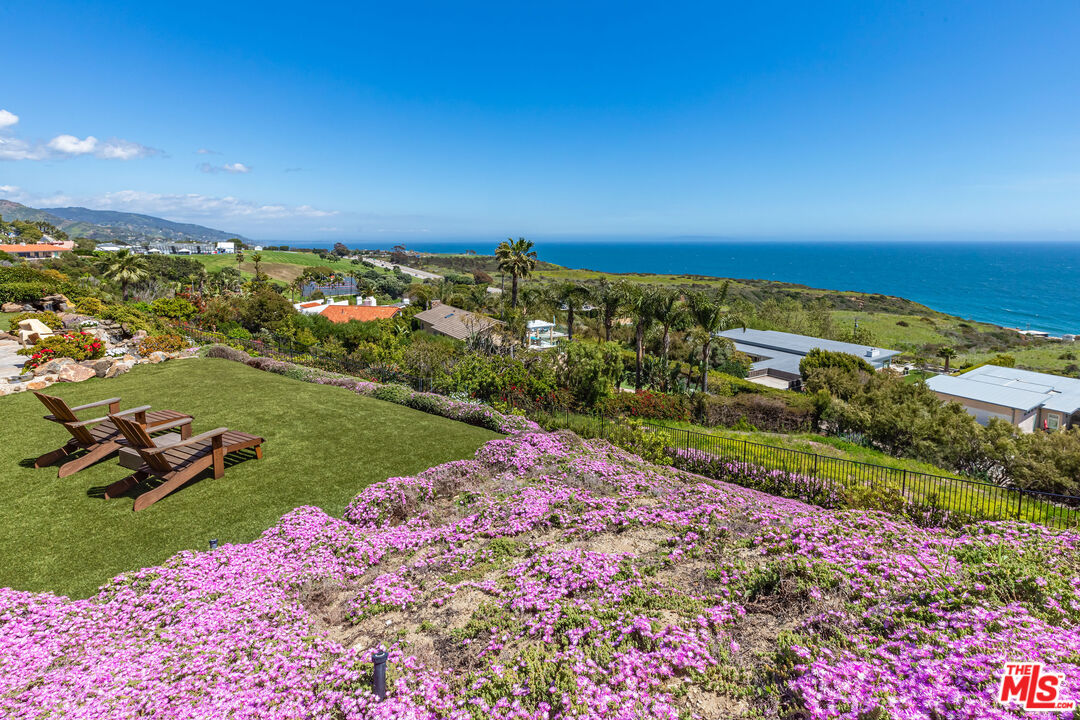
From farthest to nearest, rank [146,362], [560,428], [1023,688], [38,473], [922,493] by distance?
[146,362]
[560,428]
[922,493]
[38,473]
[1023,688]

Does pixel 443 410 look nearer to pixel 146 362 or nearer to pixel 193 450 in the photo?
pixel 193 450

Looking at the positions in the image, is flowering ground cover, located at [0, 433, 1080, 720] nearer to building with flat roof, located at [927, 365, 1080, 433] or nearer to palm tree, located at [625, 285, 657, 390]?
palm tree, located at [625, 285, 657, 390]

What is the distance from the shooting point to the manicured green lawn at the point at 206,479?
6391 millimetres

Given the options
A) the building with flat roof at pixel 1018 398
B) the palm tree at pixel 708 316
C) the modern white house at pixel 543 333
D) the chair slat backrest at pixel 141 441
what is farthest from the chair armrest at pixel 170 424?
the building with flat roof at pixel 1018 398

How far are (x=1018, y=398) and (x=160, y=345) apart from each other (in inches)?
1623

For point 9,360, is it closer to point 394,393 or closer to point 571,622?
point 394,393

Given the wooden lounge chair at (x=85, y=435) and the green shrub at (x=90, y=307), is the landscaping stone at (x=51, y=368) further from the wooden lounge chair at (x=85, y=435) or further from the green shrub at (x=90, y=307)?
the green shrub at (x=90, y=307)

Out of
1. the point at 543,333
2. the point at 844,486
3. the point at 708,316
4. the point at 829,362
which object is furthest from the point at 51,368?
the point at 829,362

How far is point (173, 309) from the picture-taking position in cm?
2800

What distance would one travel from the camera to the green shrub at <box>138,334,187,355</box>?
1889 cm

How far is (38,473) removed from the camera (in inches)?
339

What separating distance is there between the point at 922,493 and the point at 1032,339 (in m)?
87.3

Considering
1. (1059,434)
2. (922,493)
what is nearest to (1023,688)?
(922,493)

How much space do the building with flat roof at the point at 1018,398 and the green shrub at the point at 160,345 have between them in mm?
37903
